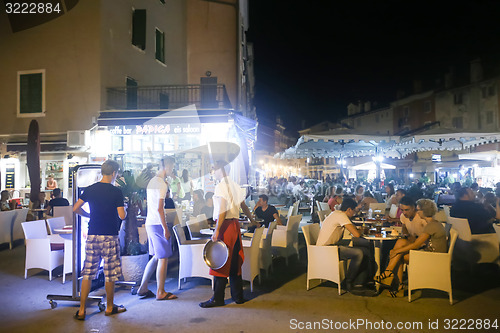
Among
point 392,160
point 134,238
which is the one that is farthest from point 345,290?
point 392,160

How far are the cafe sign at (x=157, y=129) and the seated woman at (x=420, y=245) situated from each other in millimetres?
8143

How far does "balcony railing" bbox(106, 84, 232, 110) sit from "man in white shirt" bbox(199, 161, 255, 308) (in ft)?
28.6

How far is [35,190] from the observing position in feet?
29.2

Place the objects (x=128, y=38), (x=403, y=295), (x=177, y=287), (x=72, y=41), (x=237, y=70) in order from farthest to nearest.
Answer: (x=237, y=70) < (x=128, y=38) < (x=72, y=41) < (x=177, y=287) < (x=403, y=295)

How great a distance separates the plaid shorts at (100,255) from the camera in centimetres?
463

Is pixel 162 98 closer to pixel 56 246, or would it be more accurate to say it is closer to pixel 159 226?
pixel 56 246

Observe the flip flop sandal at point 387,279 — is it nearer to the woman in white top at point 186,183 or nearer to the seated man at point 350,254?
the seated man at point 350,254

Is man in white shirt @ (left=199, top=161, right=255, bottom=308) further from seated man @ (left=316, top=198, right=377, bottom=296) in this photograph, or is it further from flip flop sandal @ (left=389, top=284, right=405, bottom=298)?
flip flop sandal @ (left=389, top=284, right=405, bottom=298)

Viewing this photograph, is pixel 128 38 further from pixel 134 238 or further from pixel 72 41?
pixel 134 238

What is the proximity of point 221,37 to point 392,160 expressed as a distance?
20999 mm

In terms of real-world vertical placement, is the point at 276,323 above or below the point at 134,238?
below

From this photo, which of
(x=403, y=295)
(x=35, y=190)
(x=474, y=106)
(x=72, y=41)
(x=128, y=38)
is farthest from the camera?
(x=474, y=106)

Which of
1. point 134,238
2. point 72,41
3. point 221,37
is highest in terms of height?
point 221,37

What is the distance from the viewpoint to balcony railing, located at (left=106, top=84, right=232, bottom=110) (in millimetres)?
13273
